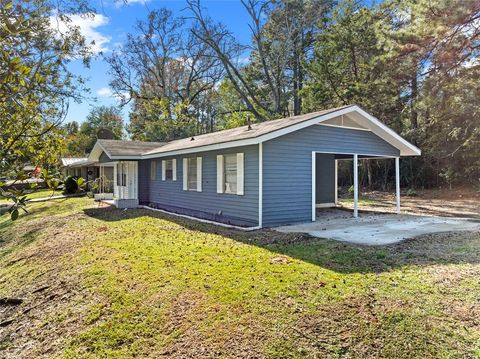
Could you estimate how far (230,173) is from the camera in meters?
10.3

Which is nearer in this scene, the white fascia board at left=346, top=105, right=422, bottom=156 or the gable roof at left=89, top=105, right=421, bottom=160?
the gable roof at left=89, top=105, right=421, bottom=160

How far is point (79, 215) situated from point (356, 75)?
1723 centimetres

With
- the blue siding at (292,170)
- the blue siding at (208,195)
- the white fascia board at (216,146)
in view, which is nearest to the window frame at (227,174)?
the blue siding at (208,195)

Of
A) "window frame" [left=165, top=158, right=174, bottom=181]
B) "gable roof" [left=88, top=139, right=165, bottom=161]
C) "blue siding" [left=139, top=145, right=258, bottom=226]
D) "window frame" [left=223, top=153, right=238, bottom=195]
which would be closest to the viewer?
"blue siding" [left=139, top=145, right=258, bottom=226]

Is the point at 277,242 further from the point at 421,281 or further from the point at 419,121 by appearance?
the point at 419,121

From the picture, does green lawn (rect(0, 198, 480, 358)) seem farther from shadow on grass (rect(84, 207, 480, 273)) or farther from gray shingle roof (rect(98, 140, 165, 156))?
gray shingle roof (rect(98, 140, 165, 156))

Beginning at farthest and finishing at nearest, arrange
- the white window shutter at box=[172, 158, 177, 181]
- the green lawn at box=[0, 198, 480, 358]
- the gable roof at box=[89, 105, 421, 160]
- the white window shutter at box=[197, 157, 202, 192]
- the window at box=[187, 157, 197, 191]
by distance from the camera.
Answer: the white window shutter at box=[172, 158, 177, 181]
the window at box=[187, 157, 197, 191]
the white window shutter at box=[197, 157, 202, 192]
the gable roof at box=[89, 105, 421, 160]
the green lawn at box=[0, 198, 480, 358]

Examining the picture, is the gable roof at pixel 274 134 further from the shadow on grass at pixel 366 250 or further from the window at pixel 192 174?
the shadow on grass at pixel 366 250

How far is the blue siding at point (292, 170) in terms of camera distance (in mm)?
9133

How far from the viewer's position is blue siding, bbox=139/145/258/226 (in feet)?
30.4

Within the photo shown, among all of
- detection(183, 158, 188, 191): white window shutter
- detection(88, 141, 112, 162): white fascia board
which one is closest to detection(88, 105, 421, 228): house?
detection(183, 158, 188, 191): white window shutter

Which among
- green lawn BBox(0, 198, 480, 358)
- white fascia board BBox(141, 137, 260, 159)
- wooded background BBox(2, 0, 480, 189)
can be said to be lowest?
green lawn BBox(0, 198, 480, 358)

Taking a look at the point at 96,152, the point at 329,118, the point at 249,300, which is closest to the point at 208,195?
the point at 329,118

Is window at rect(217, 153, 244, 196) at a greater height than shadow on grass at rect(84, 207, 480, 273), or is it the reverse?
window at rect(217, 153, 244, 196)
